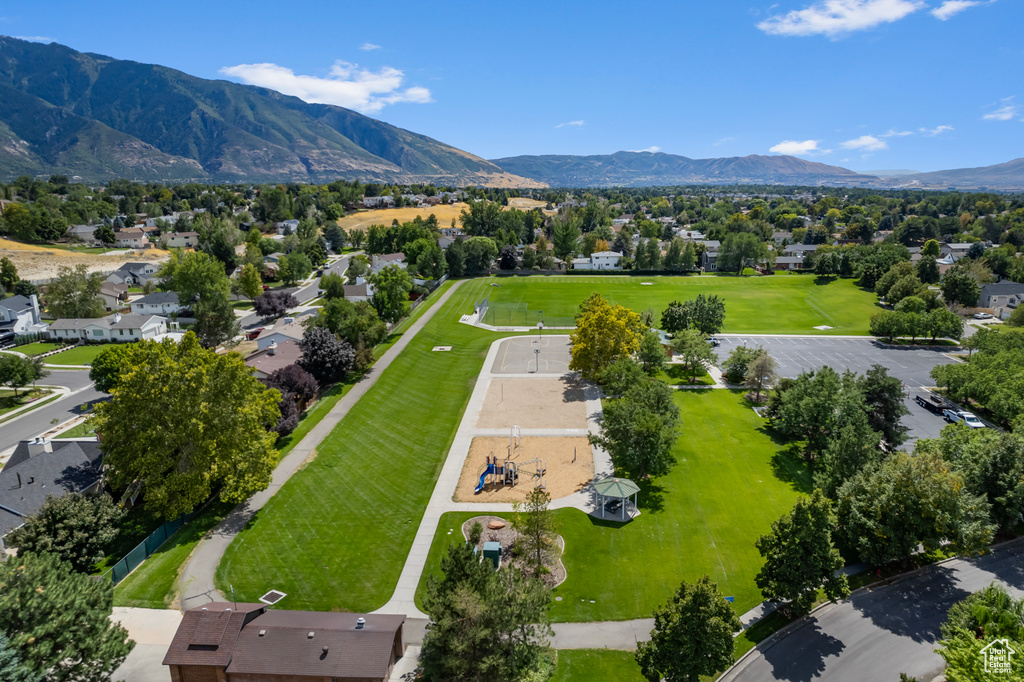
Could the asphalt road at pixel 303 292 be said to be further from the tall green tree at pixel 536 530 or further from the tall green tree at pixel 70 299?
the tall green tree at pixel 536 530

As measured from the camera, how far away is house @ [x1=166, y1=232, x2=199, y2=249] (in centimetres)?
12438

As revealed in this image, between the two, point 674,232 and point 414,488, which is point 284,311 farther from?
point 674,232

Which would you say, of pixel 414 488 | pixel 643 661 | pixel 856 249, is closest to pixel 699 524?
pixel 643 661

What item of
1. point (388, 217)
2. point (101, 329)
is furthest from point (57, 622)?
point (388, 217)

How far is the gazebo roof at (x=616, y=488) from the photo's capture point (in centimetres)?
3005

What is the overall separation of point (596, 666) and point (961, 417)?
131 ft

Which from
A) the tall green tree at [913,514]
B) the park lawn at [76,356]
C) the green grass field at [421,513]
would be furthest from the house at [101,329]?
the tall green tree at [913,514]

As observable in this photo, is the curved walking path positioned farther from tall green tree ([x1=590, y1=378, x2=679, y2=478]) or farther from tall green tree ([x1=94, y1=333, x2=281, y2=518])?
tall green tree ([x1=590, y1=378, x2=679, y2=478])

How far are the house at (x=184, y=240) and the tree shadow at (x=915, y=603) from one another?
139492 mm

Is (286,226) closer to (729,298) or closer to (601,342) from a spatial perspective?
(729,298)

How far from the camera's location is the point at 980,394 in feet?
141

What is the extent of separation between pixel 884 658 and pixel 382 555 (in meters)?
22.7

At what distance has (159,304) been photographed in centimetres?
7919

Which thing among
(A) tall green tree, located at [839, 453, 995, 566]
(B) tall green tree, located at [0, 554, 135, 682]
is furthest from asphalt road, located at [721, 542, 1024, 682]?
(B) tall green tree, located at [0, 554, 135, 682]
